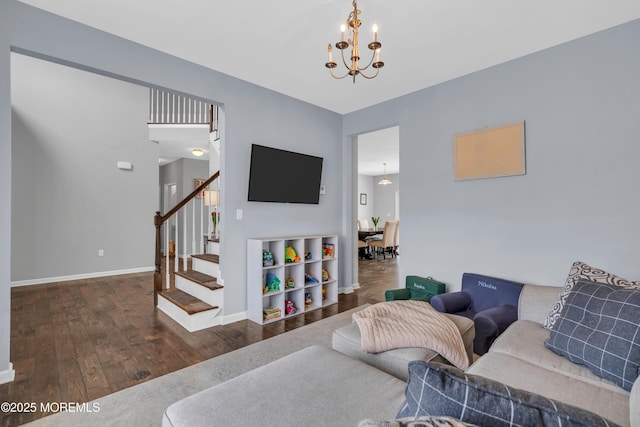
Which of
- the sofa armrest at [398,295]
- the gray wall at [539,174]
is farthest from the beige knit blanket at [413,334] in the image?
the gray wall at [539,174]

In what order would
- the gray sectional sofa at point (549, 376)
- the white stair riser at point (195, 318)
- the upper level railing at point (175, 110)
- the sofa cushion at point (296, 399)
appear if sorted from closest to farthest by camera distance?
the sofa cushion at point (296, 399) → the gray sectional sofa at point (549, 376) → the white stair riser at point (195, 318) → the upper level railing at point (175, 110)

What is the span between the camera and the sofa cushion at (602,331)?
129 centimetres

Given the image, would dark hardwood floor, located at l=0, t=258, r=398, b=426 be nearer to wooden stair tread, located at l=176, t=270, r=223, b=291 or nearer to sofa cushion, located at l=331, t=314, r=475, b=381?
wooden stair tread, located at l=176, t=270, r=223, b=291

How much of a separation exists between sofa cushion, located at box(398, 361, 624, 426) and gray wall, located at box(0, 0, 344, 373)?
272 cm

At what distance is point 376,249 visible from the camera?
905 cm

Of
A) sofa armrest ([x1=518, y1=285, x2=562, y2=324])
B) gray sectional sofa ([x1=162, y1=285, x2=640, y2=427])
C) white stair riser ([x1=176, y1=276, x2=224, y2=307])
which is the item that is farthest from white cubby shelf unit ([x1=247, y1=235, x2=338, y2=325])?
sofa armrest ([x1=518, y1=285, x2=562, y2=324])

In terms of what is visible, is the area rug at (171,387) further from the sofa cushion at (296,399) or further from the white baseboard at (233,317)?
the sofa cushion at (296,399)

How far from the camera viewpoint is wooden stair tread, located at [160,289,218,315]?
115 inches

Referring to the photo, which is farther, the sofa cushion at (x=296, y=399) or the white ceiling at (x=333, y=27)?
the white ceiling at (x=333, y=27)

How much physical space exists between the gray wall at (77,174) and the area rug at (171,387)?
4.19m

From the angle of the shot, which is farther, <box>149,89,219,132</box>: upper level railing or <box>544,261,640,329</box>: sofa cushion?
<box>149,89,219,132</box>: upper level railing

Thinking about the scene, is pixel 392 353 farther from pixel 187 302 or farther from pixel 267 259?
pixel 187 302

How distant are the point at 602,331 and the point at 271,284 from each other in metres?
2.75

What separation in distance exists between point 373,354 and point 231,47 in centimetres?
272
